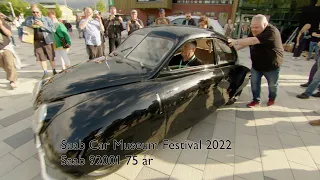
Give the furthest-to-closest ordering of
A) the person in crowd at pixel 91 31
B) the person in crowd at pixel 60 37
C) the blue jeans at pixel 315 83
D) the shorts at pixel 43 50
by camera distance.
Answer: the person in crowd at pixel 91 31 < the person in crowd at pixel 60 37 < the shorts at pixel 43 50 < the blue jeans at pixel 315 83

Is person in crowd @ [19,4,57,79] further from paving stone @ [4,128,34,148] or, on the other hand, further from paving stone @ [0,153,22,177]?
paving stone @ [0,153,22,177]

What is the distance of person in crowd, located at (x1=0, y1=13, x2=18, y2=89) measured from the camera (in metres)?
3.50

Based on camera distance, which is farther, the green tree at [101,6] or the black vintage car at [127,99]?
the green tree at [101,6]

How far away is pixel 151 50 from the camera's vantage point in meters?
2.28

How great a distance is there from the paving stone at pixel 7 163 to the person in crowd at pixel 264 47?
3.63 meters

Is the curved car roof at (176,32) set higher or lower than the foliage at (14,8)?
lower

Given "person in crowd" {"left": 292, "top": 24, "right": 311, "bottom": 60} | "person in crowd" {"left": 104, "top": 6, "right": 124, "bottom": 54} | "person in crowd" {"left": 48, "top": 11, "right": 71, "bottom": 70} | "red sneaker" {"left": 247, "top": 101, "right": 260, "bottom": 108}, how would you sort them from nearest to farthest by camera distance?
"red sneaker" {"left": 247, "top": 101, "right": 260, "bottom": 108} < "person in crowd" {"left": 48, "top": 11, "right": 71, "bottom": 70} < "person in crowd" {"left": 104, "top": 6, "right": 124, "bottom": 54} < "person in crowd" {"left": 292, "top": 24, "right": 311, "bottom": 60}

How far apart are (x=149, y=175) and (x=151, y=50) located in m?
1.60

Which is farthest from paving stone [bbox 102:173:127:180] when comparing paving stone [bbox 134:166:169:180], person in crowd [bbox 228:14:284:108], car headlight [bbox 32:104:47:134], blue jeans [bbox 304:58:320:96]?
blue jeans [bbox 304:58:320:96]

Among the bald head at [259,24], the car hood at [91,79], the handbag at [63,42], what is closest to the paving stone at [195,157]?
the car hood at [91,79]

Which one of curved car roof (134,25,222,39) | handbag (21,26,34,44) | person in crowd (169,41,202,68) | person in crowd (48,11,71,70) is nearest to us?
curved car roof (134,25,222,39)

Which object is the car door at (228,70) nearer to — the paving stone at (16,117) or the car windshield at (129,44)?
the car windshield at (129,44)

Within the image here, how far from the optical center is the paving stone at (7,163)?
1919mm

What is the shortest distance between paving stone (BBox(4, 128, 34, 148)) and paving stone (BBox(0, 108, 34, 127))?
436 mm
